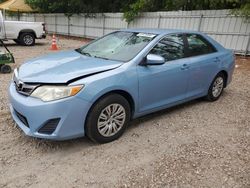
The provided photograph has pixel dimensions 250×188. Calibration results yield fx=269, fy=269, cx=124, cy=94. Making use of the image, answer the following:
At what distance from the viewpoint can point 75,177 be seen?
115 inches

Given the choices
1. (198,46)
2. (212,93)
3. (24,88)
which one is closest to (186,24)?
(212,93)

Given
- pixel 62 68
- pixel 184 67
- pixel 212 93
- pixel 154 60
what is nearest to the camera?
pixel 62 68

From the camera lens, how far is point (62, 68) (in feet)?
11.8

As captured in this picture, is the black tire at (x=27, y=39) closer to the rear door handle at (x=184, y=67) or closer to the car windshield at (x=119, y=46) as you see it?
the car windshield at (x=119, y=46)

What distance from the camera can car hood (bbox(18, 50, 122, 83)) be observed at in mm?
3316

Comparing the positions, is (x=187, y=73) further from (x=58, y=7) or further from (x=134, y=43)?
(x=58, y=7)

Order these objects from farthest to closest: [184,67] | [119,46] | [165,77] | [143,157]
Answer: [184,67], [119,46], [165,77], [143,157]

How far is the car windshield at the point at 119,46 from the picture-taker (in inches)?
157

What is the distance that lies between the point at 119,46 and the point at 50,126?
176 cm

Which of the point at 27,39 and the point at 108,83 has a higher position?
the point at 108,83

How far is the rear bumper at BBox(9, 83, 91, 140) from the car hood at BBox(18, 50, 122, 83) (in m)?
0.28

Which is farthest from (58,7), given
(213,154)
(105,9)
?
(213,154)

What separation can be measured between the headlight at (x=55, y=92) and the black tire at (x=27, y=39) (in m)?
12.2

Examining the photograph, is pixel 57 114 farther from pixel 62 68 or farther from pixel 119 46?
pixel 119 46
